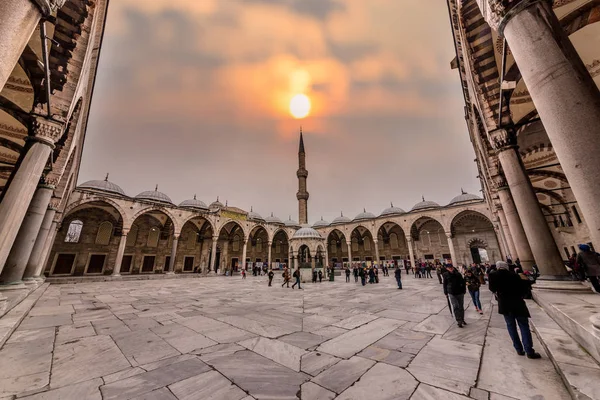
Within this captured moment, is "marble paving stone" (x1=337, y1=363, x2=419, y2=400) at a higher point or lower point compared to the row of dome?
lower

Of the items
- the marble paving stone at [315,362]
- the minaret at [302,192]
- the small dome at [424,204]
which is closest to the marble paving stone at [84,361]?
the marble paving stone at [315,362]

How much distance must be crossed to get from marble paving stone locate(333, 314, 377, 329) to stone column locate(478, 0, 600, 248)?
351 centimetres

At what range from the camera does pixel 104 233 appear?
21859mm

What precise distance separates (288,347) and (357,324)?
1.80 meters

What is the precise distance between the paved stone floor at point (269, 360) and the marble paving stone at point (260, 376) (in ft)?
0.04

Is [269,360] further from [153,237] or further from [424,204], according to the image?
[424,204]

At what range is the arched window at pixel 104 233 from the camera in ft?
70.7

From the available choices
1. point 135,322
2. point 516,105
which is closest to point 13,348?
point 135,322

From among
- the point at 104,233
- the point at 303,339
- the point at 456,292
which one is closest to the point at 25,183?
the point at 303,339

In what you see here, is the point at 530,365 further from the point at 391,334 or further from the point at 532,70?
the point at 532,70

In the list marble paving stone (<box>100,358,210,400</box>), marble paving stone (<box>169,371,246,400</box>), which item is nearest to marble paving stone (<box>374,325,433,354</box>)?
marble paving stone (<box>169,371,246,400</box>)

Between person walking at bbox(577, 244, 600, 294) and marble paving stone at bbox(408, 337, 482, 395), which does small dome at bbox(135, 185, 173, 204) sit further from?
person walking at bbox(577, 244, 600, 294)

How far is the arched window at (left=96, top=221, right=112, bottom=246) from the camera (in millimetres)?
21562

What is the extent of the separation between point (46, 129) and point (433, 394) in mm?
9202
